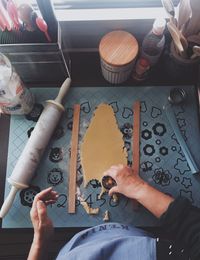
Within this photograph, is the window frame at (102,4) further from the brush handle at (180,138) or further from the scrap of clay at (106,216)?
the scrap of clay at (106,216)

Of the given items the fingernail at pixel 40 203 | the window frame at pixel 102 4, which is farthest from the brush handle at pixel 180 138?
the fingernail at pixel 40 203

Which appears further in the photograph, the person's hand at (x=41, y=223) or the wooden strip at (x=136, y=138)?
the wooden strip at (x=136, y=138)

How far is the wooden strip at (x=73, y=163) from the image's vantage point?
744mm

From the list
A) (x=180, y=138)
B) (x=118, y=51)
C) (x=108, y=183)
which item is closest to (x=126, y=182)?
(x=108, y=183)

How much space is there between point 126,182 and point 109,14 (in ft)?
1.20

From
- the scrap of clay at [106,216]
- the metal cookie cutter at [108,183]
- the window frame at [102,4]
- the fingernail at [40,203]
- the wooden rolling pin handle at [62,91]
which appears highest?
the window frame at [102,4]

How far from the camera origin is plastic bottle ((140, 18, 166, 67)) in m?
0.69

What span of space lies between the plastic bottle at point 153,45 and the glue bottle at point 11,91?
278 mm

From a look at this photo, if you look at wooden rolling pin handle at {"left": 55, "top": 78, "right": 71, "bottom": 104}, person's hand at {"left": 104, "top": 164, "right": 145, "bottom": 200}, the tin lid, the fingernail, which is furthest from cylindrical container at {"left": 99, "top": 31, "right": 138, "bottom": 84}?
the fingernail

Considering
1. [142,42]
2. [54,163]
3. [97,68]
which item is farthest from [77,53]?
[54,163]

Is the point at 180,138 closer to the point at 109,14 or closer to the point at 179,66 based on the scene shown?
the point at 179,66

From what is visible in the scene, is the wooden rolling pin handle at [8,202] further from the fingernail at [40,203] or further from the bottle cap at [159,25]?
the bottle cap at [159,25]

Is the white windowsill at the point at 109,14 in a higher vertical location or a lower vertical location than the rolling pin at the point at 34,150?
higher

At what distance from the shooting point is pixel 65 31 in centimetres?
79
